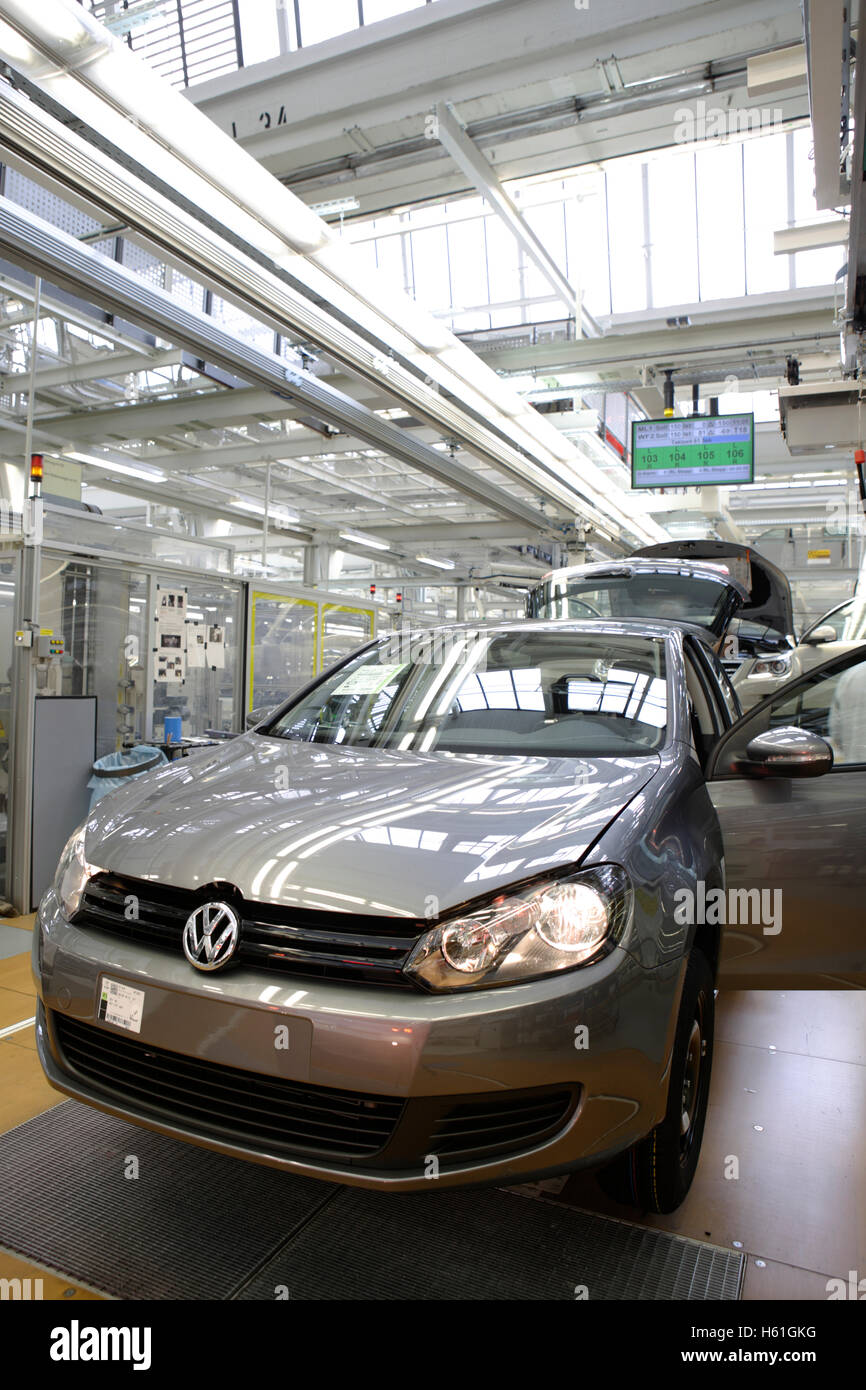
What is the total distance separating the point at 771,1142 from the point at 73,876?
1907 millimetres

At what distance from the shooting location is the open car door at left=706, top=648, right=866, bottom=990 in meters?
2.19

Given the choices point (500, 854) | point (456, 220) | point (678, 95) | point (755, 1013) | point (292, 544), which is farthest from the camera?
point (292, 544)

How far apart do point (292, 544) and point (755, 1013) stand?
512 inches

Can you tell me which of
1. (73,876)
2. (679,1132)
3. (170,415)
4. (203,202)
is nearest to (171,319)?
(203,202)

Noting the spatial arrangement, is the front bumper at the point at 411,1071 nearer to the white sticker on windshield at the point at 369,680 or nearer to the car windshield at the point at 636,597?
the white sticker on windshield at the point at 369,680

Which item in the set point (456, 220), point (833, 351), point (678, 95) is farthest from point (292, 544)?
point (678, 95)

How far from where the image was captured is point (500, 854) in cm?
162

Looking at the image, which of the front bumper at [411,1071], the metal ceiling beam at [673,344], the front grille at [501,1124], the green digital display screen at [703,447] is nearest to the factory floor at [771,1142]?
the front bumper at [411,1071]

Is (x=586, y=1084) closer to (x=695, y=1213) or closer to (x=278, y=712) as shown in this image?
(x=695, y=1213)

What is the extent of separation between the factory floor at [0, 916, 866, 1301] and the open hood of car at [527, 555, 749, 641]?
295 centimetres

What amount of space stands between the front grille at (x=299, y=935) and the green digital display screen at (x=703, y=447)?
8.17m

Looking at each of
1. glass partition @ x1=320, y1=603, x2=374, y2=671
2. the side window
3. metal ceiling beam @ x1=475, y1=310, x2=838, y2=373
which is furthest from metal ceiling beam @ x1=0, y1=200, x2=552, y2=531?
the side window

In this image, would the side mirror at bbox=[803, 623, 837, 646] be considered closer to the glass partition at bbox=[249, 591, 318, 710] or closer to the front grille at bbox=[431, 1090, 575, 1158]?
the glass partition at bbox=[249, 591, 318, 710]

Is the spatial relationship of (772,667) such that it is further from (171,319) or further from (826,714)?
(171,319)
